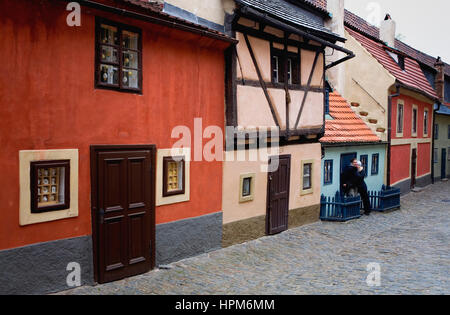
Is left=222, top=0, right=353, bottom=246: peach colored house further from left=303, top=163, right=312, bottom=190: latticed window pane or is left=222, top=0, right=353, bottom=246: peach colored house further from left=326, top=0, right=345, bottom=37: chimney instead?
left=326, top=0, right=345, bottom=37: chimney

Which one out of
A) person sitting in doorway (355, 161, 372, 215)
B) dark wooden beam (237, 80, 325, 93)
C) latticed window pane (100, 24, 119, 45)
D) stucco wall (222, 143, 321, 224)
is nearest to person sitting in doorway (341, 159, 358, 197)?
person sitting in doorway (355, 161, 372, 215)

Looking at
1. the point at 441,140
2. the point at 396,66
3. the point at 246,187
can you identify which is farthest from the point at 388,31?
the point at 246,187

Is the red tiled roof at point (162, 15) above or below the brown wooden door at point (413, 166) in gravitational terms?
above

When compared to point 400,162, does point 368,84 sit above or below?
above

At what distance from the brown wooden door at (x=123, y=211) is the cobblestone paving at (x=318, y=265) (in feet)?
1.10

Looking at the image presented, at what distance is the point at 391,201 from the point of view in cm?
1761

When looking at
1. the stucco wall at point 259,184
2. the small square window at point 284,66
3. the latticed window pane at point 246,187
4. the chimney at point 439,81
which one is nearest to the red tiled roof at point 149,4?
the stucco wall at point 259,184

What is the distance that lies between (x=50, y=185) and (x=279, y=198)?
23.3 feet

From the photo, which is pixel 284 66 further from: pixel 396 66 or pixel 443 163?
pixel 443 163

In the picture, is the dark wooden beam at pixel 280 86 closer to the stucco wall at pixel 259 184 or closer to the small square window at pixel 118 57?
the stucco wall at pixel 259 184

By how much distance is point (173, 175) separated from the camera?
9.59 metres

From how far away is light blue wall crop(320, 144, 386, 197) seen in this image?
51.4 ft

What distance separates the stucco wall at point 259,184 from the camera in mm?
11062

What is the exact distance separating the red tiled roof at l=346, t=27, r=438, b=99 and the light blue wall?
→ 10.3 ft
